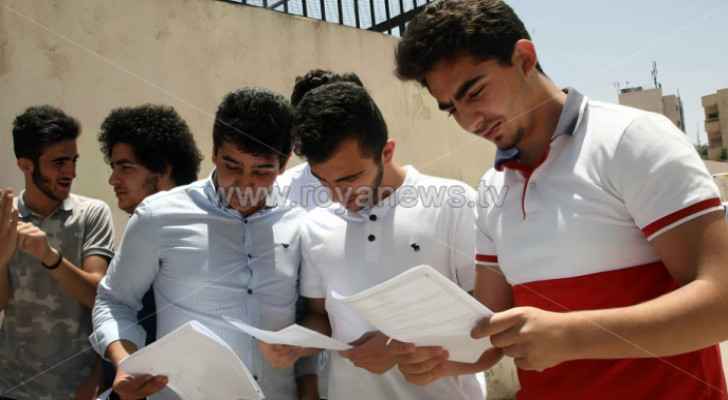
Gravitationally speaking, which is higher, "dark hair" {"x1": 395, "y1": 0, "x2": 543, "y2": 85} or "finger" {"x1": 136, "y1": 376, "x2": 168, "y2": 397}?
"dark hair" {"x1": 395, "y1": 0, "x2": 543, "y2": 85}

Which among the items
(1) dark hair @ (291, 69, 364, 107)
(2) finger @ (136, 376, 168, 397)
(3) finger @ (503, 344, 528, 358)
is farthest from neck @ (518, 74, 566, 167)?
(1) dark hair @ (291, 69, 364, 107)

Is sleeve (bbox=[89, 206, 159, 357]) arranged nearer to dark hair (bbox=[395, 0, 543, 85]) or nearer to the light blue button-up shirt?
the light blue button-up shirt

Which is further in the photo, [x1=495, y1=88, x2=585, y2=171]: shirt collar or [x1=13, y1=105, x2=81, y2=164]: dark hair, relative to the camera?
[x1=13, y1=105, x2=81, y2=164]: dark hair

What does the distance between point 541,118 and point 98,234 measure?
1435 mm

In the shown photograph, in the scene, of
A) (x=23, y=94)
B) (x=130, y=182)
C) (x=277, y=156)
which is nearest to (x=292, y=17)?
(x=23, y=94)

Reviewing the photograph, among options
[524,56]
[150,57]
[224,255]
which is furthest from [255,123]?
[150,57]

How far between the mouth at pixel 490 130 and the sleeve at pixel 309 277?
0.57m

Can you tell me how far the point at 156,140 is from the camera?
7.02 ft

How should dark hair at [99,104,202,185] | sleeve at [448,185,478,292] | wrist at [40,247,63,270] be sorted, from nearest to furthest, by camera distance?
sleeve at [448,185,478,292] < wrist at [40,247,63,270] < dark hair at [99,104,202,185]

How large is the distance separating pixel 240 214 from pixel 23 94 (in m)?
2.20

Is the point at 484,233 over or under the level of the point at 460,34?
under

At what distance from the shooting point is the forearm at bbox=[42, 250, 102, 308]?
1718 millimetres

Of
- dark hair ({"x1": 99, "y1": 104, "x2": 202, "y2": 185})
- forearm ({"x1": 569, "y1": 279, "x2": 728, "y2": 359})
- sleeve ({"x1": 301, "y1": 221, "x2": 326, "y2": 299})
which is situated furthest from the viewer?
dark hair ({"x1": 99, "y1": 104, "x2": 202, "y2": 185})

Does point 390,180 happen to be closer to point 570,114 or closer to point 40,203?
point 570,114
